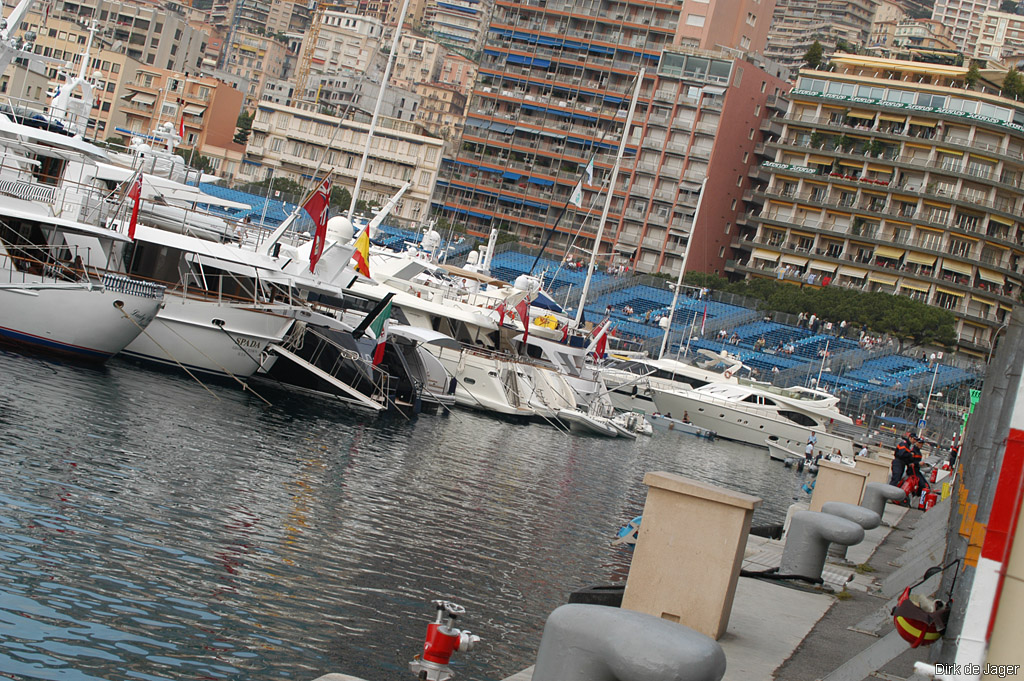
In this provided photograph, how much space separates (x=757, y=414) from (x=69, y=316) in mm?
35066

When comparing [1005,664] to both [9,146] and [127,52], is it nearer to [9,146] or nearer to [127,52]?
[9,146]

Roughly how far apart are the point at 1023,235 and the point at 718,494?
88365 millimetres

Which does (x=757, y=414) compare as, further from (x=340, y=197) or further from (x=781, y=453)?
(x=340, y=197)

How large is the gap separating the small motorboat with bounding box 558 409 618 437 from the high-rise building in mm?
56478

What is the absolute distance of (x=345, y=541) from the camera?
46.7 feet

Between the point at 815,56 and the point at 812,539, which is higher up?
the point at 815,56

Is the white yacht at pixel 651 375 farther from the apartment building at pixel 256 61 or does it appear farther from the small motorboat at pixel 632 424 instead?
the apartment building at pixel 256 61

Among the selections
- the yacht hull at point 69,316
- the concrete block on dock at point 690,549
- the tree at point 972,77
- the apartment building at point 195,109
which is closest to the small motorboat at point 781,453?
the yacht hull at point 69,316

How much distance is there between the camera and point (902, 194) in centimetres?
8769

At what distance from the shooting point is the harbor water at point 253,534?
9.61 m

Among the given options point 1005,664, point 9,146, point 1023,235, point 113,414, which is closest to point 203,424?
point 113,414

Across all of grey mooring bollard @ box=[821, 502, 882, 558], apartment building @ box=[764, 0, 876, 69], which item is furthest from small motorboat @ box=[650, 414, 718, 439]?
apartment building @ box=[764, 0, 876, 69]

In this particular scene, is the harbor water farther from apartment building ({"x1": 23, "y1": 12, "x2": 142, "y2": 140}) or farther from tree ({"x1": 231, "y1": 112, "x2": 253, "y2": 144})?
tree ({"x1": 231, "y1": 112, "x2": 253, "y2": 144})

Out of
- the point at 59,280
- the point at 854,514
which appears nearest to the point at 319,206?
the point at 59,280
